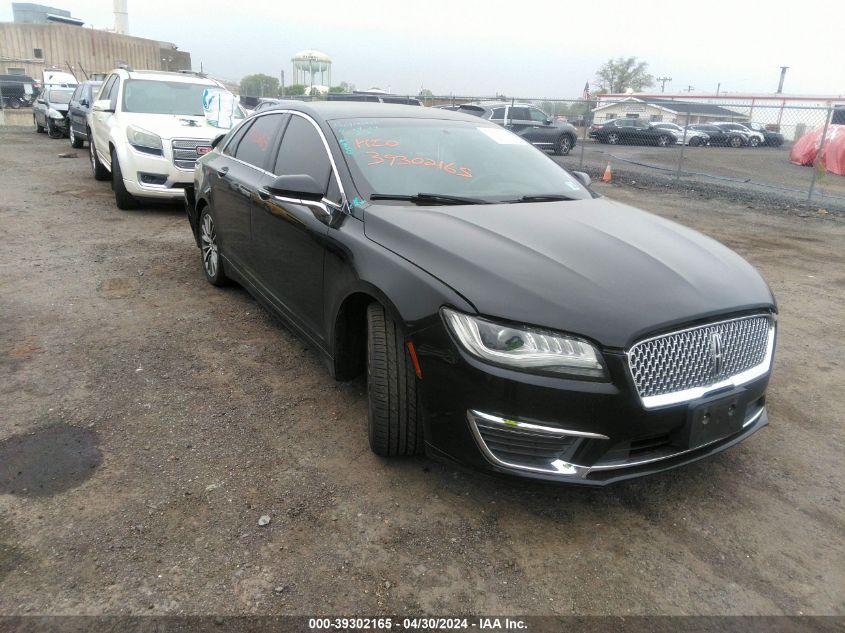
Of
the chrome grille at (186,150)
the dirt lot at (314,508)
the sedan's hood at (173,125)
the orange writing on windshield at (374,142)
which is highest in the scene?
the orange writing on windshield at (374,142)

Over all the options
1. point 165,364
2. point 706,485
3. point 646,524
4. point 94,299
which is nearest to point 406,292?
point 646,524

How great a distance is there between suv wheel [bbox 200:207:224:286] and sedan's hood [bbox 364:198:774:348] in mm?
2539

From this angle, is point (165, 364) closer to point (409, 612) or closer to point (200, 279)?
point (200, 279)

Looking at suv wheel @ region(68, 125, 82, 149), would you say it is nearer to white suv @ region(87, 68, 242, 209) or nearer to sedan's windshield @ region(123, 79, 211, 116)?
white suv @ region(87, 68, 242, 209)

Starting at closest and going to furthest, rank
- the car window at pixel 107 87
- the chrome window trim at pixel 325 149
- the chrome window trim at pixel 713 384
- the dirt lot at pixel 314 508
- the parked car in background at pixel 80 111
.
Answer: the dirt lot at pixel 314 508
the chrome window trim at pixel 713 384
the chrome window trim at pixel 325 149
the car window at pixel 107 87
the parked car in background at pixel 80 111

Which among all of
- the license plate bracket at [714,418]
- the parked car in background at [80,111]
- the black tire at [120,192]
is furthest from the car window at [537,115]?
the license plate bracket at [714,418]

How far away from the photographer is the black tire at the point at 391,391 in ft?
8.89

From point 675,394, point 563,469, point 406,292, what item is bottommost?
point 563,469

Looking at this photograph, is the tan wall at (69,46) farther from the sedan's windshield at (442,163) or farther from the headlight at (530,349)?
the headlight at (530,349)

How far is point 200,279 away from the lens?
5.78 m

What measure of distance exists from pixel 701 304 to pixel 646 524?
93 centimetres

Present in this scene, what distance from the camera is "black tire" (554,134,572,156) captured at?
67.6ft

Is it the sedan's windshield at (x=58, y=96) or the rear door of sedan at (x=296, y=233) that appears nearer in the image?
the rear door of sedan at (x=296, y=233)

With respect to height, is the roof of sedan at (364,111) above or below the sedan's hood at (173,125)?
above
